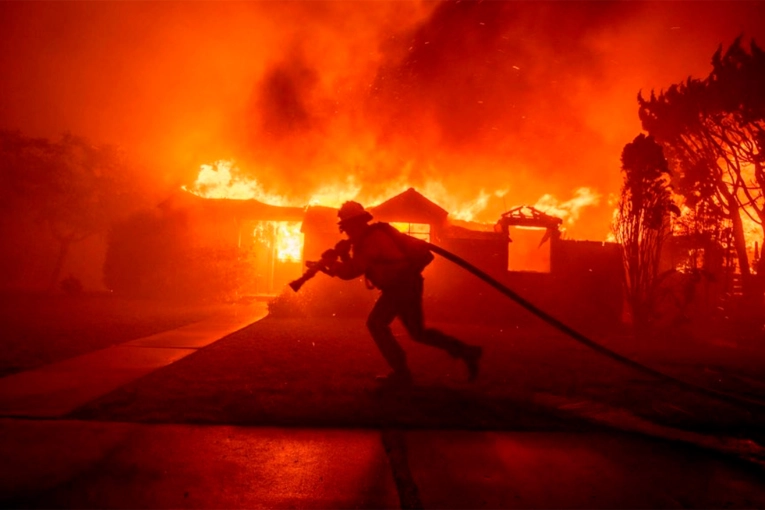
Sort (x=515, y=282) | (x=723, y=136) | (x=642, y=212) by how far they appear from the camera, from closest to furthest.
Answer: (x=642, y=212) → (x=515, y=282) → (x=723, y=136)

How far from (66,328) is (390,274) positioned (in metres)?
7.12

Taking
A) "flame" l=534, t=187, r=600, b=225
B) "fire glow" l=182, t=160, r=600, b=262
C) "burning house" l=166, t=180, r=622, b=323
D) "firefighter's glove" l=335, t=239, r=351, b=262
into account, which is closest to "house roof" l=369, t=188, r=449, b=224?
"burning house" l=166, t=180, r=622, b=323

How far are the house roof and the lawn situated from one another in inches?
264

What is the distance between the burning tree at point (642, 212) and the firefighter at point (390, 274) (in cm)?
751

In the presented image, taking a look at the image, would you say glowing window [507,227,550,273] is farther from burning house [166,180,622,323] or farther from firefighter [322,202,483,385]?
firefighter [322,202,483,385]

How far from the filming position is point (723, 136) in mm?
15555

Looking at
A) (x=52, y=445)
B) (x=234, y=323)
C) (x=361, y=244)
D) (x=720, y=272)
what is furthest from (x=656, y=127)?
(x=52, y=445)

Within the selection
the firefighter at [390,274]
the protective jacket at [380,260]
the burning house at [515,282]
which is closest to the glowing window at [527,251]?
the burning house at [515,282]

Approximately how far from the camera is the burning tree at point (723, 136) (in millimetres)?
14609

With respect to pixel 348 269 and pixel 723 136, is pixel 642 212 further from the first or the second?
pixel 348 269

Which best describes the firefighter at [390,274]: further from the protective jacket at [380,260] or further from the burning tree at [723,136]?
the burning tree at [723,136]

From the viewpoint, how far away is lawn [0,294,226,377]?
20.3 feet

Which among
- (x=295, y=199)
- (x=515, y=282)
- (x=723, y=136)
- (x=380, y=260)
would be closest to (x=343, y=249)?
(x=380, y=260)

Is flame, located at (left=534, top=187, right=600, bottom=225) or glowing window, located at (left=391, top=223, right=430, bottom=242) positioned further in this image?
flame, located at (left=534, top=187, right=600, bottom=225)
